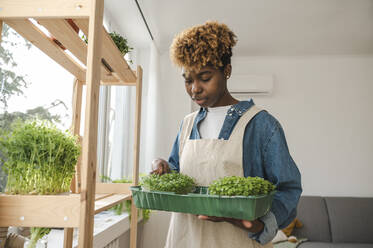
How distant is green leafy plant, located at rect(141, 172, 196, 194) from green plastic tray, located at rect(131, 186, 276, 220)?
27mm

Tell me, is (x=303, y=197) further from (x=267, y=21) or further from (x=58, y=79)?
(x=58, y=79)

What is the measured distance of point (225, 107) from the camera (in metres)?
1.10

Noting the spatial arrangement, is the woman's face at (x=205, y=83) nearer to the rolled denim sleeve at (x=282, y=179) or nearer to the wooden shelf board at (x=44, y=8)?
the rolled denim sleeve at (x=282, y=179)

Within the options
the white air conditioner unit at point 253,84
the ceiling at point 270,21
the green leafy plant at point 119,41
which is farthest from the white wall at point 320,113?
the green leafy plant at point 119,41

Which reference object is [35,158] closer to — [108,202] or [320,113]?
[108,202]

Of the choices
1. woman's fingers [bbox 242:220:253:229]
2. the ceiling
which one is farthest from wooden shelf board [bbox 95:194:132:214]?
the ceiling

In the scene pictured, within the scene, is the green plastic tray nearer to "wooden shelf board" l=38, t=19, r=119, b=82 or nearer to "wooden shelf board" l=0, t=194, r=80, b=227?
"wooden shelf board" l=0, t=194, r=80, b=227

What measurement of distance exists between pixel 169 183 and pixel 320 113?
3.29m

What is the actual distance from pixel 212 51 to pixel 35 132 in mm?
586

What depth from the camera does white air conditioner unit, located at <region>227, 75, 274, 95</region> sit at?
12.0 ft

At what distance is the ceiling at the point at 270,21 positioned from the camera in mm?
2664

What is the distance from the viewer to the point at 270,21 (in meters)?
2.94

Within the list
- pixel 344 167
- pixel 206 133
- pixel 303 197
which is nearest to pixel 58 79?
pixel 206 133

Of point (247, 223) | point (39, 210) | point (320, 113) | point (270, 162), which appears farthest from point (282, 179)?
point (320, 113)
